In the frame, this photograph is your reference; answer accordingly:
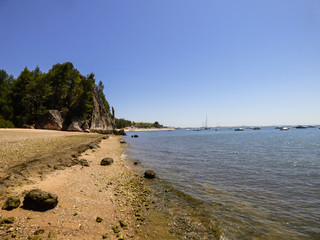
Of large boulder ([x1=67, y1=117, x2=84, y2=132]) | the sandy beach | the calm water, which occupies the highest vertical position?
large boulder ([x1=67, y1=117, x2=84, y2=132])

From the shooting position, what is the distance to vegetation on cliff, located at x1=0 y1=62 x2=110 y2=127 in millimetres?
51000

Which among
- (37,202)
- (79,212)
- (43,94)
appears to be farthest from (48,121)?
(79,212)

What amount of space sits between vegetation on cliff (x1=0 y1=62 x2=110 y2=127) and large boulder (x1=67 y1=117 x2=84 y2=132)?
240 cm

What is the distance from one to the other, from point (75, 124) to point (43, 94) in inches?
616

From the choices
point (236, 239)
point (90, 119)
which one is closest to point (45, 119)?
point (90, 119)

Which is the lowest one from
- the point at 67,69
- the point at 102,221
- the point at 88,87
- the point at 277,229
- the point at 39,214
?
the point at 277,229

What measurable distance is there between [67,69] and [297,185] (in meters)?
75.6

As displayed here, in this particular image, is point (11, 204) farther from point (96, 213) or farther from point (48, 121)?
point (48, 121)

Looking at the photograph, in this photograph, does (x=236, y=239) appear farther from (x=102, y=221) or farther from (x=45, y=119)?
(x=45, y=119)

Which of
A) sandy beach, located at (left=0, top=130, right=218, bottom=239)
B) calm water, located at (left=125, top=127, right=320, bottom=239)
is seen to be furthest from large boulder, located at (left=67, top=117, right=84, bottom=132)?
calm water, located at (left=125, top=127, right=320, bottom=239)

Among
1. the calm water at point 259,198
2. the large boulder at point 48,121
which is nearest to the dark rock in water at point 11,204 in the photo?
the calm water at point 259,198

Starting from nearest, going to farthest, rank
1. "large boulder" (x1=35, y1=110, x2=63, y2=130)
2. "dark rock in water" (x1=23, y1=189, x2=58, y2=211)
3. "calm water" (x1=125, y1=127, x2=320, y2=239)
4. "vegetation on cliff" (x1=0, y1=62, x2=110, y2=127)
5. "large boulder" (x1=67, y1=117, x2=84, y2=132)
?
"dark rock in water" (x1=23, y1=189, x2=58, y2=211), "calm water" (x1=125, y1=127, x2=320, y2=239), "vegetation on cliff" (x1=0, y1=62, x2=110, y2=127), "large boulder" (x1=35, y1=110, x2=63, y2=130), "large boulder" (x1=67, y1=117, x2=84, y2=132)

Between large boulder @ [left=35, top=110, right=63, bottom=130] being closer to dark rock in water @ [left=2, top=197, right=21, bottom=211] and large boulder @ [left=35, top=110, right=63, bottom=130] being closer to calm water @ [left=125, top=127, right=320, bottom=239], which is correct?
calm water @ [left=125, top=127, right=320, bottom=239]

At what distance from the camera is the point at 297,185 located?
1157cm
